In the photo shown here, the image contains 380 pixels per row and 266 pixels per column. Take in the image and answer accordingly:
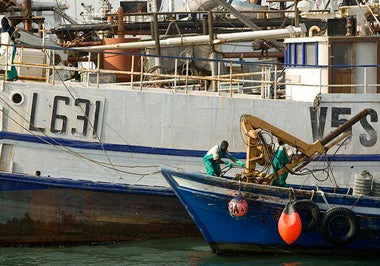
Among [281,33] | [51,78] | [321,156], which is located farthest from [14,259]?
[281,33]

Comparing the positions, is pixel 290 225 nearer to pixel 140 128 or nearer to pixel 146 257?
pixel 146 257

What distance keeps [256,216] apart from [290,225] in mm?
728

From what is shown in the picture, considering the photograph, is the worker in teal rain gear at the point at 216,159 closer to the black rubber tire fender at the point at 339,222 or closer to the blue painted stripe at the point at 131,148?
the blue painted stripe at the point at 131,148

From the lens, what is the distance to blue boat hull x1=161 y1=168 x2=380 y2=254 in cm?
1426

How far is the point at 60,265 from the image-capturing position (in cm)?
1414

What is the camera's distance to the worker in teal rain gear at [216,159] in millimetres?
14590

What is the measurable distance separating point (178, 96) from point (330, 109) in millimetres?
2797

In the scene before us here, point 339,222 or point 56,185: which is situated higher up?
point 56,185

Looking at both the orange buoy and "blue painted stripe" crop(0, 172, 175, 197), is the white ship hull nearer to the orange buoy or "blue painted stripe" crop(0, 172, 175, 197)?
"blue painted stripe" crop(0, 172, 175, 197)

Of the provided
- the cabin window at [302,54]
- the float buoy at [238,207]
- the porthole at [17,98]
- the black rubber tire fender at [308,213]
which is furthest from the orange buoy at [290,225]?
the porthole at [17,98]

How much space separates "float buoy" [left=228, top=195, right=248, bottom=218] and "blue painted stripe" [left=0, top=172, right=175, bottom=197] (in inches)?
79.9

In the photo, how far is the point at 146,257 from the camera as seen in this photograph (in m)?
14.6

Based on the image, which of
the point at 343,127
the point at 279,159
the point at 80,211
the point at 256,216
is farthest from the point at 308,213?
the point at 80,211

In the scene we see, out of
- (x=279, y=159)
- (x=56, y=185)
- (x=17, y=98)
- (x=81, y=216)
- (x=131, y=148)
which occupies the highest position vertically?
(x=17, y=98)
